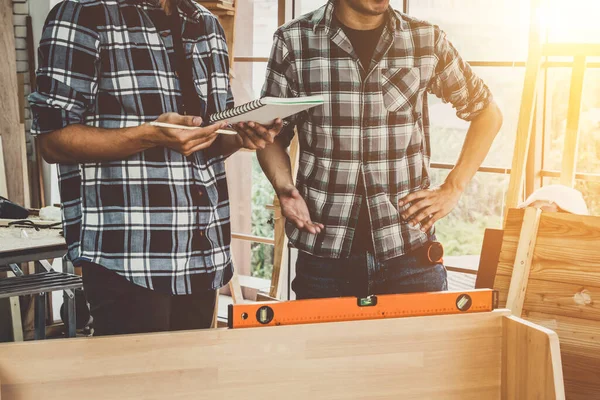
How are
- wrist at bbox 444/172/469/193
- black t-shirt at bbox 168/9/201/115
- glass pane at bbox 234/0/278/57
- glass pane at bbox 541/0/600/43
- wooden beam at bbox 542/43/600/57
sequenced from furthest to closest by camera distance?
glass pane at bbox 234/0/278/57 < glass pane at bbox 541/0/600/43 < wooden beam at bbox 542/43/600/57 < wrist at bbox 444/172/469/193 < black t-shirt at bbox 168/9/201/115

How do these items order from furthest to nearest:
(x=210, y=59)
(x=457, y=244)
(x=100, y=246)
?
(x=457, y=244) → (x=210, y=59) → (x=100, y=246)

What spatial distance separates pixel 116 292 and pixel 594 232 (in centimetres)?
125

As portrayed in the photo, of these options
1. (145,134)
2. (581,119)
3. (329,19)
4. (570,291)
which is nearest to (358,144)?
(329,19)

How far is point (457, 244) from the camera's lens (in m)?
2.82

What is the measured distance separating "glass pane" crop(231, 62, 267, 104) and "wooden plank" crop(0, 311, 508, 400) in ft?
6.80

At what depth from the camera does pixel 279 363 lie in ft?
4.52

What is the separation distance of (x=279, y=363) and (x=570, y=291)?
0.95 meters

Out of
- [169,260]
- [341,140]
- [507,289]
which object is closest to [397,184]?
[341,140]

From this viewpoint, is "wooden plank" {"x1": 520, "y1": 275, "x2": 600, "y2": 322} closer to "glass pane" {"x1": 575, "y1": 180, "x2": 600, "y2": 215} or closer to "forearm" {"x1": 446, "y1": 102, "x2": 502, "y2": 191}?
"forearm" {"x1": 446, "y1": 102, "x2": 502, "y2": 191}

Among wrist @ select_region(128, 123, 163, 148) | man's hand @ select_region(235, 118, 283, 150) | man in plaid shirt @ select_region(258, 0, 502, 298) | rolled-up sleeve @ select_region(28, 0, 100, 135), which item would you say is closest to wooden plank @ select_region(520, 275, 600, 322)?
man in plaid shirt @ select_region(258, 0, 502, 298)

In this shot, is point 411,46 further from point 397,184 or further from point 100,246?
point 100,246

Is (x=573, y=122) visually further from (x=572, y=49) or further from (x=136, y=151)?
(x=136, y=151)

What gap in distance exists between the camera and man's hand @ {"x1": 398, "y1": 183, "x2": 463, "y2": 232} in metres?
1.89

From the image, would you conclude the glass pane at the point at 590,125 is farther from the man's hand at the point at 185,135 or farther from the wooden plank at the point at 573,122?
the man's hand at the point at 185,135
